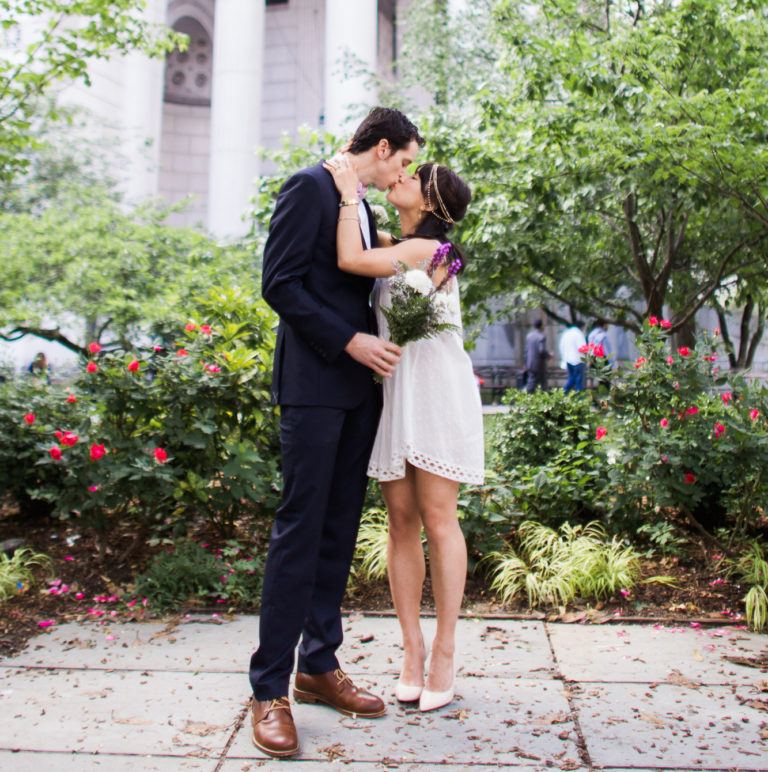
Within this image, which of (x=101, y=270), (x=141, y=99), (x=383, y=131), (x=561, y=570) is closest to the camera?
(x=383, y=131)

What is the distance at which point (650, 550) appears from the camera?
5.12 m

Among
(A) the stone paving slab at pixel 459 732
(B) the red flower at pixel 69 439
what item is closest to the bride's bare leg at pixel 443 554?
(A) the stone paving slab at pixel 459 732

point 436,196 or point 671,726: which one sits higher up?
point 436,196

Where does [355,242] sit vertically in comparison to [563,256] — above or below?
below

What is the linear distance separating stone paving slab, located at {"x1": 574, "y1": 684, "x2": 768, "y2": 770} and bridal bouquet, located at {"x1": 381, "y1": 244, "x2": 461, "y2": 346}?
5.13 ft

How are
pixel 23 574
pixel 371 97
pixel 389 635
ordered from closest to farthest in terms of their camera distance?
1. pixel 389 635
2. pixel 23 574
3. pixel 371 97

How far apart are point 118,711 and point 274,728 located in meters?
0.71

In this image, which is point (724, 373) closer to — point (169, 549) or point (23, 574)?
point (169, 549)

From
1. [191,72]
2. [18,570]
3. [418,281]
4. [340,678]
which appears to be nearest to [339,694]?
[340,678]

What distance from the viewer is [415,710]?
3291 millimetres

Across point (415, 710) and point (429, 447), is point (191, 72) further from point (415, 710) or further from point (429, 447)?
point (415, 710)

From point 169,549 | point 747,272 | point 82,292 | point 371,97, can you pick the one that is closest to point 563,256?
point 747,272

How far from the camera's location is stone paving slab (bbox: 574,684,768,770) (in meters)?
2.84

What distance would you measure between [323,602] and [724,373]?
3.10m
